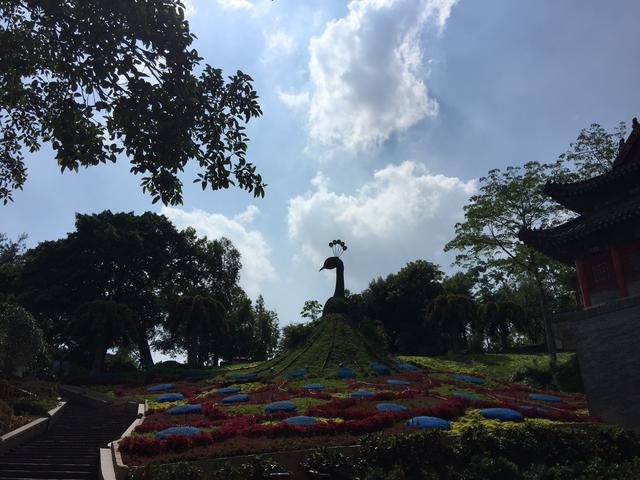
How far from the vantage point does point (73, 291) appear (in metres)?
46.7

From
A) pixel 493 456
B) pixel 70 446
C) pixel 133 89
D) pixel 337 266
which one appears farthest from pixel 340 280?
pixel 133 89

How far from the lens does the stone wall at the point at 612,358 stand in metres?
18.3

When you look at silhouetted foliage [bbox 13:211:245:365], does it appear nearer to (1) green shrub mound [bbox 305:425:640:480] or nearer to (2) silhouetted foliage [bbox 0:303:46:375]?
(2) silhouetted foliage [bbox 0:303:46:375]

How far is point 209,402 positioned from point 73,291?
95.6ft

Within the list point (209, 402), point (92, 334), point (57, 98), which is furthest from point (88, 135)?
point (92, 334)

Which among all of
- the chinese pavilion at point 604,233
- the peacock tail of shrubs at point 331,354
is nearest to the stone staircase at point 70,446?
the peacock tail of shrubs at point 331,354

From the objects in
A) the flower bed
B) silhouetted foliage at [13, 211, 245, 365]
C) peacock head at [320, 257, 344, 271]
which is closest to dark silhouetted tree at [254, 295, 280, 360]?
silhouetted foliage at [13, 211, 245, 365]

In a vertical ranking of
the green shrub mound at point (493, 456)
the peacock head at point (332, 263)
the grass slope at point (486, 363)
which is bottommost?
the green shrub mound at point (493, 456)

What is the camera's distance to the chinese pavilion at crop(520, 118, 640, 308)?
19.3 m

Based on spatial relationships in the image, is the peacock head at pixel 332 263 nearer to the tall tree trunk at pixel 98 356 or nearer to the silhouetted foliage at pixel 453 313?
the silhouetted foliage at pixel 453 313

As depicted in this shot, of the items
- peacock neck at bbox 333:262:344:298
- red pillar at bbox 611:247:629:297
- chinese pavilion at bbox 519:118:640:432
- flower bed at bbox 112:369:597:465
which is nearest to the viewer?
flower bed at bbox 112:369:597:465

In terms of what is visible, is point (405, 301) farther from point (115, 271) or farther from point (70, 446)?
point (70, 446)

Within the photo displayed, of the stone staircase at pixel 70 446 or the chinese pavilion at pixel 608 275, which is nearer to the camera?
the stone staircase at pixel 70 446

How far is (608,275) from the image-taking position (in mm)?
20141
